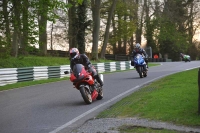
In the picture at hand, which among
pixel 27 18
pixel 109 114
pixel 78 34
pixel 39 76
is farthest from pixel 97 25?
pixel 109 114

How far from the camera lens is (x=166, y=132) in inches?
250

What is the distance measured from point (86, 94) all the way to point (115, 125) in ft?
12.3

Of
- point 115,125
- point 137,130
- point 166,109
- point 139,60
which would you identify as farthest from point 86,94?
point 139,60

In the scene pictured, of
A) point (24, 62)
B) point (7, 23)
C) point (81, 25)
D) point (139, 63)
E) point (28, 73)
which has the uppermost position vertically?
point (81, 25)

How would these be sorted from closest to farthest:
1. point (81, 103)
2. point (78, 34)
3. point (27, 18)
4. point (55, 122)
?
point (55, 122) → point (81, 103) → point (27, 18) → point (78, 34)

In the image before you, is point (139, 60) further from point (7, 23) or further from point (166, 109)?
point (166, 109)

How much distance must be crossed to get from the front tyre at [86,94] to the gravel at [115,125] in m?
2.83

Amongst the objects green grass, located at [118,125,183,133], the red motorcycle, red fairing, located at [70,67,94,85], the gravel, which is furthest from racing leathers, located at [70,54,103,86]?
green grass, located at [118,125,183,133]

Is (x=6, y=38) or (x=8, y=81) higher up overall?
(x=6, y=38)

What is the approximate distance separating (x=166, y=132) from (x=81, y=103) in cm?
511

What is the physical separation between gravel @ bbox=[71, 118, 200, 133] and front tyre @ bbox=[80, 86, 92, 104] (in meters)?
2.83

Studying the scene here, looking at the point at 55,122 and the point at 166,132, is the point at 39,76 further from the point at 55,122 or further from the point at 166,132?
→ the point at 166,132

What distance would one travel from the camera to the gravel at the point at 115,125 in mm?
6652

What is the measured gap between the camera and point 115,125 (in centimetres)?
718
